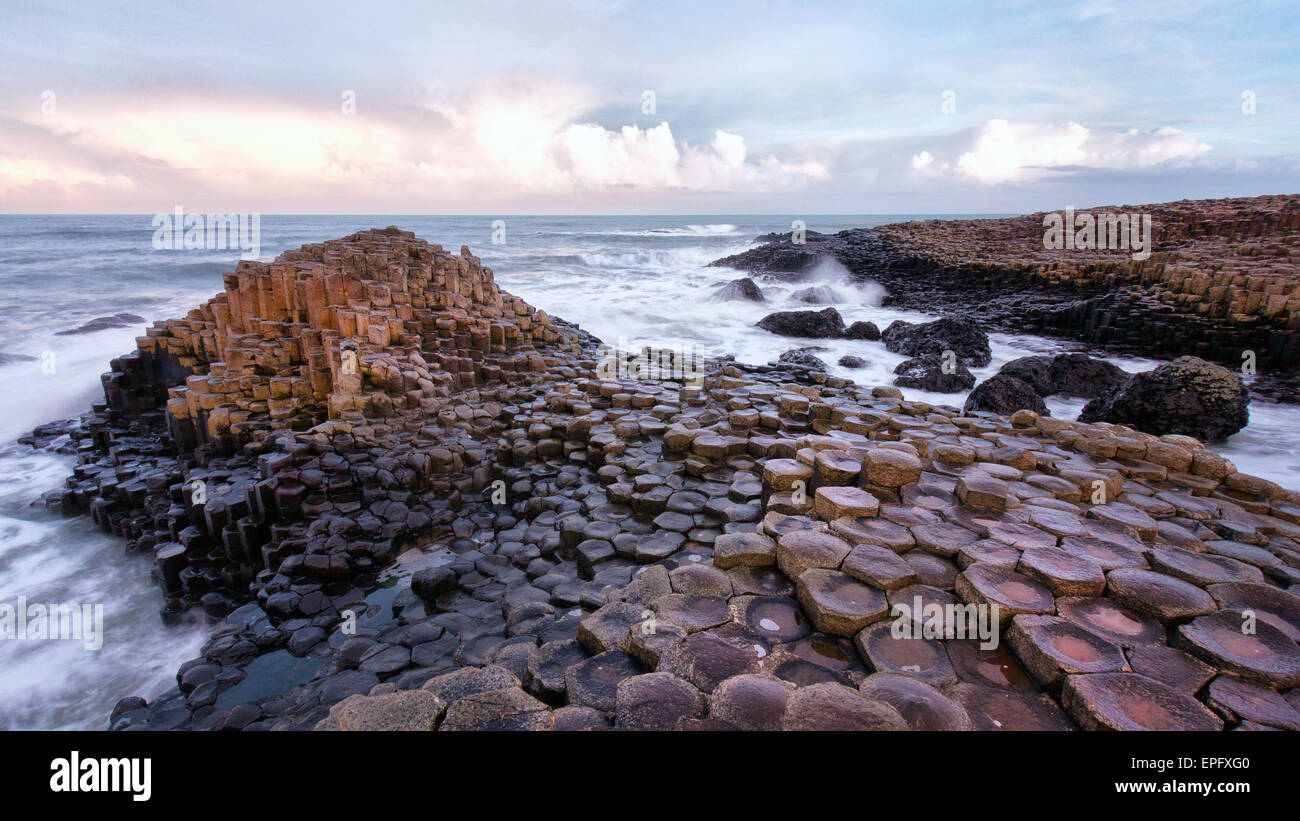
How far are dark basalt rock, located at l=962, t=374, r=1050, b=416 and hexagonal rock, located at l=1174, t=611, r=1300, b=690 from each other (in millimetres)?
6758

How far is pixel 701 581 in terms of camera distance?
307 cm

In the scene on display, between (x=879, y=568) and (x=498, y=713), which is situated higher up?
(x=879, y=568)

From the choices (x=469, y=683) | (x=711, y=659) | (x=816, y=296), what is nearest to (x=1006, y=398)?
(x=711, y=659)

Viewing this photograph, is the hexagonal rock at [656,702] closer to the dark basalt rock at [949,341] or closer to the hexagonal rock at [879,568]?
the hexagonal rock at [879,568]

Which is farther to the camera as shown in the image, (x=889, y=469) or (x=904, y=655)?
(x=889, y=469)

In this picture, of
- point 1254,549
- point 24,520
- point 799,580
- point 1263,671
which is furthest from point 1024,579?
point 24,520

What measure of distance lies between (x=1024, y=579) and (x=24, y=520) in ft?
34.5

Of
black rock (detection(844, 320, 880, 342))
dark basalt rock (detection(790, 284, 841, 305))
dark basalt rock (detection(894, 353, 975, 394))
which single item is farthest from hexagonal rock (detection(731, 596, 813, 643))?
dark basalt rock (detection(790, 284, 841, 305))

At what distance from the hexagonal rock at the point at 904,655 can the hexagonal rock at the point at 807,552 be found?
448 millimetres

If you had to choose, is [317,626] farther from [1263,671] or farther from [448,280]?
[448,280]

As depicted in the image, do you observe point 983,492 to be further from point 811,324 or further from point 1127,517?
point 811,324

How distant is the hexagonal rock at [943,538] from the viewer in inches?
123

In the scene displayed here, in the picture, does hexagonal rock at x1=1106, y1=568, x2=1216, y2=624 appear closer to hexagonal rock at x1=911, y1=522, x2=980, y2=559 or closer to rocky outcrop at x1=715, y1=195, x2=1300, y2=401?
hexagonal rock at x1=911, y1=522, x2=980, y2=559

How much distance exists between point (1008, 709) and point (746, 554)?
4.61 ft
